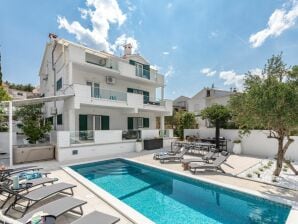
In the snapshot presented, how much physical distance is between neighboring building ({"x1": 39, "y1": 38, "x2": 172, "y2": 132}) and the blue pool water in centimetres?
732

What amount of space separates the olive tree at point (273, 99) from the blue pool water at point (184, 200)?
3.39 metres

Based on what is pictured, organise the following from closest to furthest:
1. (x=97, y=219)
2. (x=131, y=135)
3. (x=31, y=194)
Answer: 1. (x=97, y=219)
2. (x=31, y=194)
3. (x=131, y=135)

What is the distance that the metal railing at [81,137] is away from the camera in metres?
14.9

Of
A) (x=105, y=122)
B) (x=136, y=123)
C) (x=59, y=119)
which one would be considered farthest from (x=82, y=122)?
(x=136, y=123)

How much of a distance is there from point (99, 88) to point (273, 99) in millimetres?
13297

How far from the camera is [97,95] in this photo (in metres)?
17.4

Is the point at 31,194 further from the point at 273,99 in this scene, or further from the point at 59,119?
the point at 59,119

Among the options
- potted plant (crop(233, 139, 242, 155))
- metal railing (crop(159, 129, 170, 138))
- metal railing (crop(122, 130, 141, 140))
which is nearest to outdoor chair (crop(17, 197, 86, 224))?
metal railing (crop(122, 130, 141, 140))

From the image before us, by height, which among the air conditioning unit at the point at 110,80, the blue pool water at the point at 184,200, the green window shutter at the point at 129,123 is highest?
the air conditioning unit at the point at 110,80

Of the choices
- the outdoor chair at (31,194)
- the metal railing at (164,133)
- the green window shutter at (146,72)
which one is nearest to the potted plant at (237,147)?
the metal railing at (164,133)

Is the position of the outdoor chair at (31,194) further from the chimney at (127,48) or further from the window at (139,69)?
the chimney at (127,48)

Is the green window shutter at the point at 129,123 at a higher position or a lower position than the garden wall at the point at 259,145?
higher

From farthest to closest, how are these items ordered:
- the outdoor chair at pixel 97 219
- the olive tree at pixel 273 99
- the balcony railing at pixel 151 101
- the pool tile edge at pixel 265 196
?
the balcony railing at pixel 151 101
the olive tree at pixel 273 99
the pool tile edge at pixel 265 196
the outdoor chair at pixel 97 219

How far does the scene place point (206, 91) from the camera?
3969 cm
